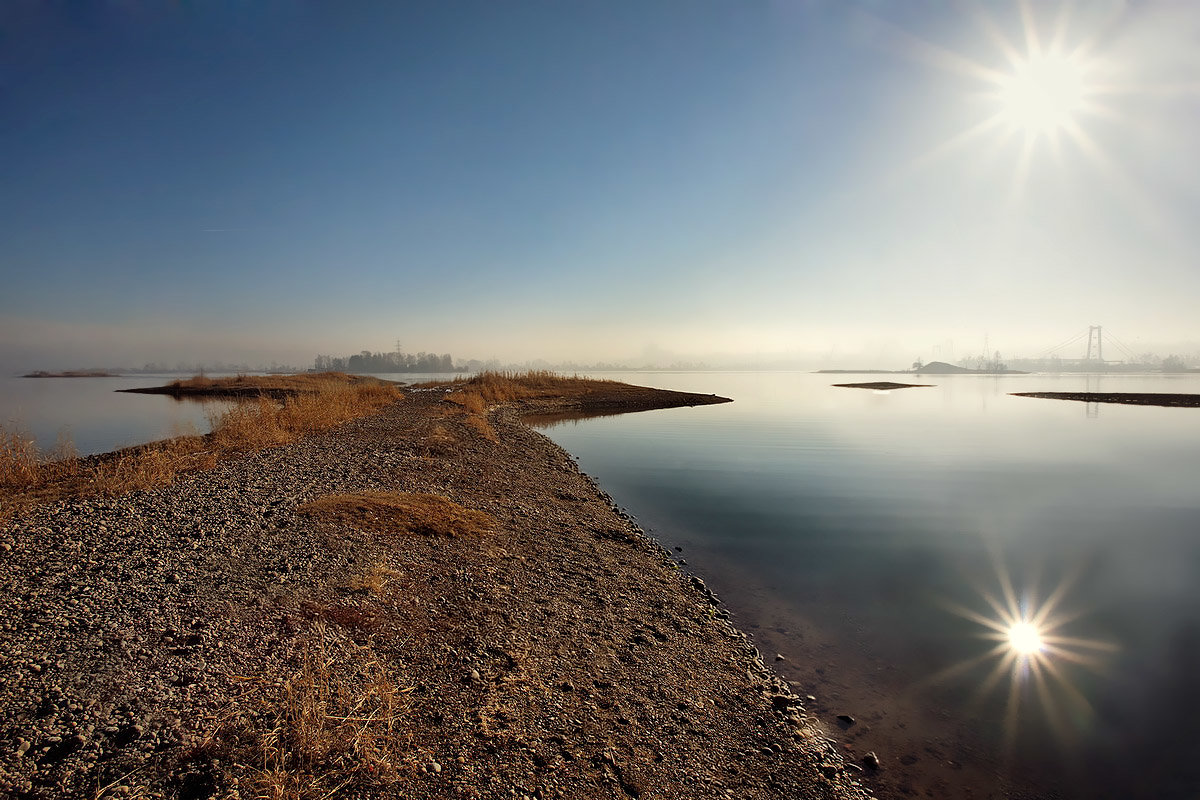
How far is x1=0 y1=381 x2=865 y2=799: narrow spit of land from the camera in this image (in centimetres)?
339

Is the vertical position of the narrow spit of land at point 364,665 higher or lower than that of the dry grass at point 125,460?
lower

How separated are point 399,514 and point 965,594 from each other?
10257 mm

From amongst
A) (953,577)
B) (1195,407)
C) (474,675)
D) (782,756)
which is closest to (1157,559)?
(953,577)

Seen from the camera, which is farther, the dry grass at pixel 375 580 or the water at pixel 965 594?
the dry grass at pixel 375 580

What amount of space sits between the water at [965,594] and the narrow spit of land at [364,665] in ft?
3.61

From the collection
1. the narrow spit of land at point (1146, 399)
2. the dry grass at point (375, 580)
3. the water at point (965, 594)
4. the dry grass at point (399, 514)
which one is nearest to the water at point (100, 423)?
the dry grass at point (399, 514)

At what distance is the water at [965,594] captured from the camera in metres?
4.93

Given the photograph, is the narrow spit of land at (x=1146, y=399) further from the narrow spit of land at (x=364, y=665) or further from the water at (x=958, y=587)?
the narrow spit of land at (x=364, y=665)

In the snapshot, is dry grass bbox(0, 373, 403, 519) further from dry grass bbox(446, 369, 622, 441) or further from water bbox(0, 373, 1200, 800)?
dry grass bbox(446, 369, 622, 441)

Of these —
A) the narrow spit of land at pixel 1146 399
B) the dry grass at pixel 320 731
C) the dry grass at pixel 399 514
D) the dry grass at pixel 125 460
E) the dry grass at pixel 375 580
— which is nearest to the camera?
the dry grass at pixel 320 731

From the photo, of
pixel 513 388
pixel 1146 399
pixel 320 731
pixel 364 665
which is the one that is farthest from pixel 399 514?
pixel 1146 399

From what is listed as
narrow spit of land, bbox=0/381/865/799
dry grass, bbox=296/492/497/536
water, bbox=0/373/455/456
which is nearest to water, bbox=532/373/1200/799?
narrow spit of land, bbox=0/381/865/799

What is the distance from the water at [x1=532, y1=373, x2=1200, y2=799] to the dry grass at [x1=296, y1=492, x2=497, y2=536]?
436cm

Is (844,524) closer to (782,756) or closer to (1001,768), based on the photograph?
(1001,768)
